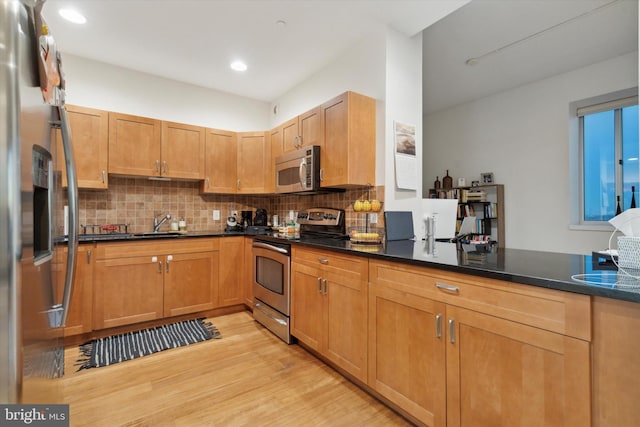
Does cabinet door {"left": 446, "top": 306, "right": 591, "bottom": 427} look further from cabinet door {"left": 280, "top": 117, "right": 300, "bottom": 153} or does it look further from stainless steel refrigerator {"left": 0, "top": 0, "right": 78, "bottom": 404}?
cabinet door {"left": 280, "top": 117, "right": 300, "bottom": 153}

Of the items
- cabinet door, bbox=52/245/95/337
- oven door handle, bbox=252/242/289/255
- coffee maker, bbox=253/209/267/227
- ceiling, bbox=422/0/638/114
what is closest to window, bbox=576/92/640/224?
ceiling, bbox=422/0/638/114

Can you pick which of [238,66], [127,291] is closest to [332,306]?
[127,291]

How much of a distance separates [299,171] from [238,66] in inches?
57.0

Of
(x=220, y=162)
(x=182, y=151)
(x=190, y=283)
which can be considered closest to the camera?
(x=190, y=283)

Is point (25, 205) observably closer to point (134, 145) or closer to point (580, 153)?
point (134, 145)

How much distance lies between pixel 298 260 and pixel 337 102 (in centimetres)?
142

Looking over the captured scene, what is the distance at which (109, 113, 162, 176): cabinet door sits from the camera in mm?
3029

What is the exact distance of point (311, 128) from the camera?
9.64 feet

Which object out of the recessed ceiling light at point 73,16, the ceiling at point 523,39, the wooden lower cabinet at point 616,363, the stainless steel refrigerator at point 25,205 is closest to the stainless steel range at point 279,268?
the stainless steel refrigerator at point 25,205

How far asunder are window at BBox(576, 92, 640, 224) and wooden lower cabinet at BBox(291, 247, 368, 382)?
Answer: 12.0 feet

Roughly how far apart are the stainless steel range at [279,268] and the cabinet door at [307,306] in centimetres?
9

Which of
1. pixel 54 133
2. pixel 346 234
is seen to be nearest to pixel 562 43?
pixel 346 234

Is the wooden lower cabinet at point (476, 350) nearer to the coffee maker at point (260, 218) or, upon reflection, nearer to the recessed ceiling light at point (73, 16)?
the coffee maker at point (260, 218)

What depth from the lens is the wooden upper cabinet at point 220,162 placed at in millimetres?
3598
